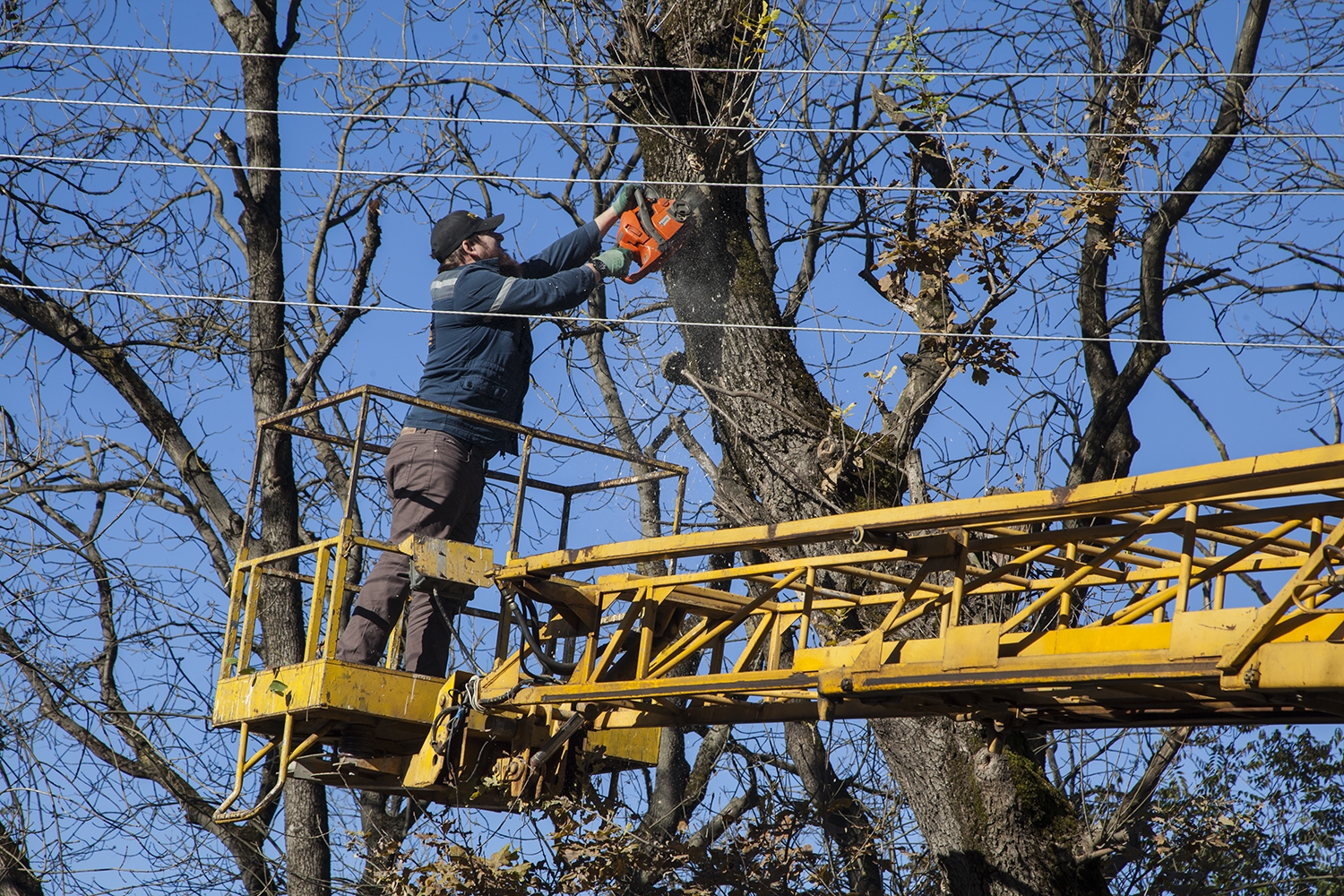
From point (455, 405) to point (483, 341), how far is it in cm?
35

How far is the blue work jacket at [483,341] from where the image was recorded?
7211 mm

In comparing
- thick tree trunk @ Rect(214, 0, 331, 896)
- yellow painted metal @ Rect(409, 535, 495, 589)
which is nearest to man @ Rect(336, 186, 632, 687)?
yellow painted metal @ Rect(409, 535, 495, 589)

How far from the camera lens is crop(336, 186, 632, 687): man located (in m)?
6.89

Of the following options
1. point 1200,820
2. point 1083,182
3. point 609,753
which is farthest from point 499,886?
point 1083,182

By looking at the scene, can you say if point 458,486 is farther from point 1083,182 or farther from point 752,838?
point 1083,182

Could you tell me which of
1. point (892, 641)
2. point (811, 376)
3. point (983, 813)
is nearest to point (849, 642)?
point (892, 641)

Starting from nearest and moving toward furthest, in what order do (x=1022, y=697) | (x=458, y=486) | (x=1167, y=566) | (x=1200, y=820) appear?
(x=1022, y=697) < (x=1167, y=566) < (x=458, y=486) < (x=1200, y=820)

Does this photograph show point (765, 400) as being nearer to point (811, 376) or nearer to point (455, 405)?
point (811, 376)

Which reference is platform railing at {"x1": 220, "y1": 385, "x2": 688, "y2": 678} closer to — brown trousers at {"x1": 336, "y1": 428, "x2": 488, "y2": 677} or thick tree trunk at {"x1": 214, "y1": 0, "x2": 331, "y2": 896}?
brown trousers at {"x1": 336, "y1": 428, "x2": 488, "y2": 677}

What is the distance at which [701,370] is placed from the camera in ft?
28.5

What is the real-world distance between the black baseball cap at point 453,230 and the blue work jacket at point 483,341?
0.16 metres

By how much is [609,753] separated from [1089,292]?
4.92 meters

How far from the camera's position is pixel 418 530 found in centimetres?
707

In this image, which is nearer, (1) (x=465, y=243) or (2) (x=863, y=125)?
(1) (x=465, y=243)
